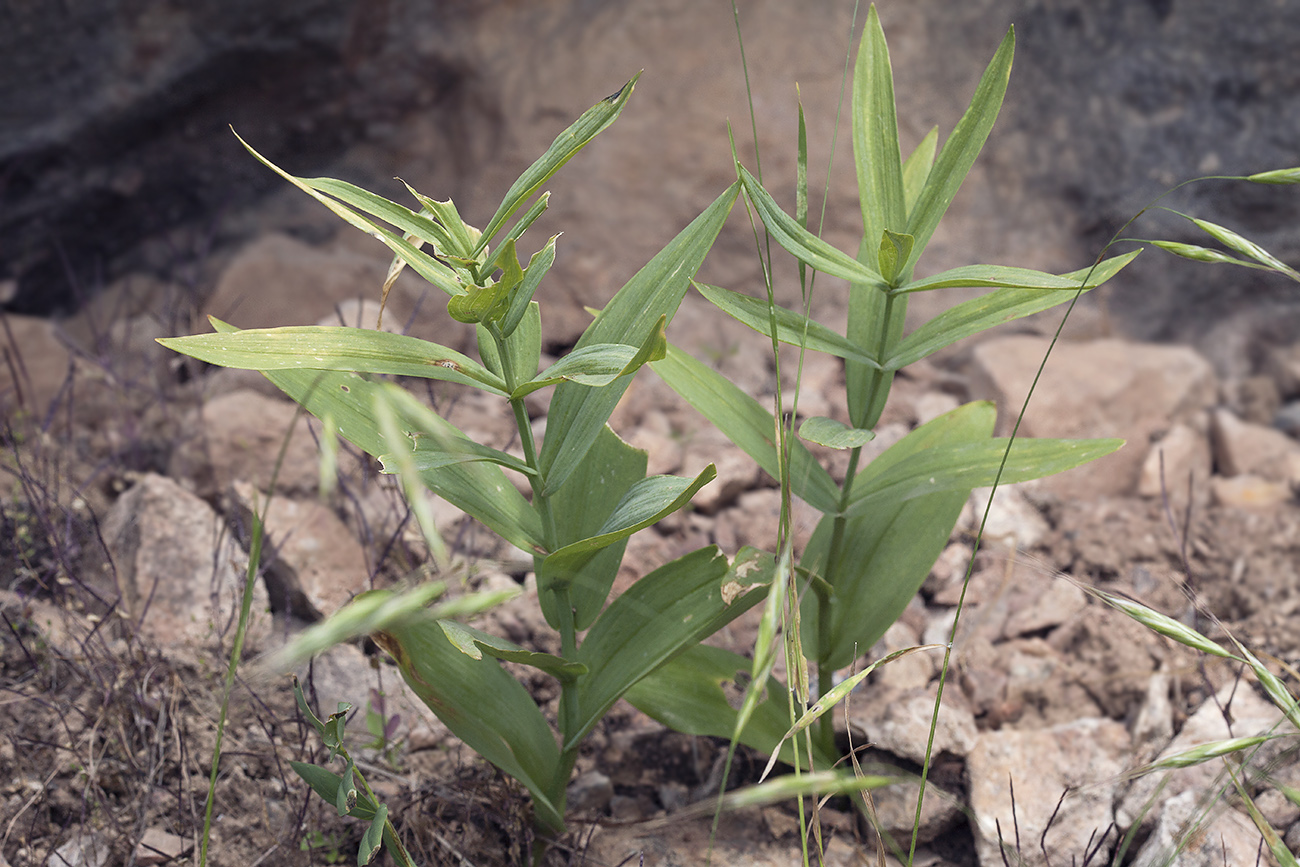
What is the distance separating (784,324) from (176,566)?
1.05 meters

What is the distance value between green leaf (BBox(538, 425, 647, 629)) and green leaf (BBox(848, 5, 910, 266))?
1.22ft

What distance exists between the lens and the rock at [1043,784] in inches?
44.1

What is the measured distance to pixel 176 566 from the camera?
1.45 metres

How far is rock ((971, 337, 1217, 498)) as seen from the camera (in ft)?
6.14

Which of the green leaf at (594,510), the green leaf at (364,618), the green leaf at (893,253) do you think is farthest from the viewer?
the green leaf at (594,510)

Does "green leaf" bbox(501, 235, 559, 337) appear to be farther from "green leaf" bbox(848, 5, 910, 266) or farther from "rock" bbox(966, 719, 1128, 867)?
"rock" bbox(966, 719, 1128, 867)

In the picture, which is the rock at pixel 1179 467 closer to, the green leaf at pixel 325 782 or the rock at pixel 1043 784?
the rock at pixel 1043 784

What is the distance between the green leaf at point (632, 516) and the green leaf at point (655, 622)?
0.09m

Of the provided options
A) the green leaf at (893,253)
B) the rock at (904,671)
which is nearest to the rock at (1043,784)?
the rock at (904,671)

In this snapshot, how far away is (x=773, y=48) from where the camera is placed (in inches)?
88.1

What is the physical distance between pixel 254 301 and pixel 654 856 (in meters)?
1.60

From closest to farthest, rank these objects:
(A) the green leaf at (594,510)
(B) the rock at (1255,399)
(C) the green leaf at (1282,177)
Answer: (C) the green leaf at (1282,177) < (A) the green leaf at (594,510) < (B) the rock at (1255,399)

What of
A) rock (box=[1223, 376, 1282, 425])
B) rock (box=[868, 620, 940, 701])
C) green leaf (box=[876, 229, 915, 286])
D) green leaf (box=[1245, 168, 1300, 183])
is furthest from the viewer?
rock (box=[1223, 376, 1282, 425])

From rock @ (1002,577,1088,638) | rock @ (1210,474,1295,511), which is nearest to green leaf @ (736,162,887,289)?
rock @ (1002,577,1088,638)
